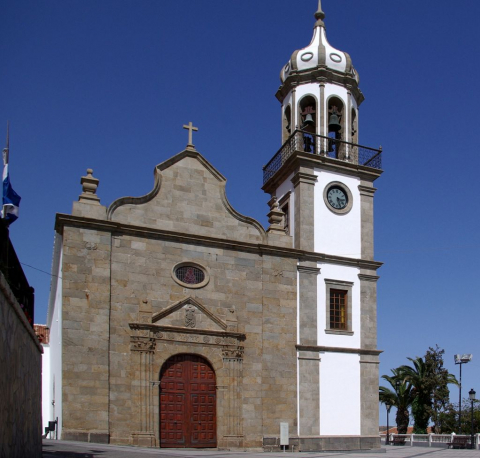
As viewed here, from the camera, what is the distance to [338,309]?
2550cm

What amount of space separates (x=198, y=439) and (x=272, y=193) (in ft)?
36.3

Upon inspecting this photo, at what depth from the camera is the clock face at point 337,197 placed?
26422 millimetres

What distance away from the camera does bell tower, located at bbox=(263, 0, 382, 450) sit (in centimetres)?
2416

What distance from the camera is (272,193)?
2850 cm

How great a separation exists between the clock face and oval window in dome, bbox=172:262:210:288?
6.38m

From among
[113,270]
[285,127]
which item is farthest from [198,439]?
[285,127]

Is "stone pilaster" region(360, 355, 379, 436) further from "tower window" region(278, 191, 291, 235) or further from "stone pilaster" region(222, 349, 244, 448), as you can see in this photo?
"tower window" region(278, 191, 291, 235)

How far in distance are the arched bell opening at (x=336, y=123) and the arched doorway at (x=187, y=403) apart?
34.5 feet

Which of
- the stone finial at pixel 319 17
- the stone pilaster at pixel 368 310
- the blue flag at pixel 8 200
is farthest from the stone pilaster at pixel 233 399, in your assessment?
the stone finial at pixel 319 17

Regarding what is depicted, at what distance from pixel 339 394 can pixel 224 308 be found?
18.0 feet

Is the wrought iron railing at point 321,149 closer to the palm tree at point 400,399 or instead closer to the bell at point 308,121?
the bell at point 308,121

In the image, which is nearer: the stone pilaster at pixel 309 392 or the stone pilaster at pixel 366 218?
the stone pilaster at pixel 309 392

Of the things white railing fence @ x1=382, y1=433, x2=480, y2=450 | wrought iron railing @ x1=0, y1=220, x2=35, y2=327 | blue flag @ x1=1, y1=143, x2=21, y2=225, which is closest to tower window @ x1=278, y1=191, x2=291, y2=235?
white railing fence @ x1=382, y1=433, x2=480, y2=450

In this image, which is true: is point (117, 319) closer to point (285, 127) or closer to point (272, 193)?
point (272, 193)
